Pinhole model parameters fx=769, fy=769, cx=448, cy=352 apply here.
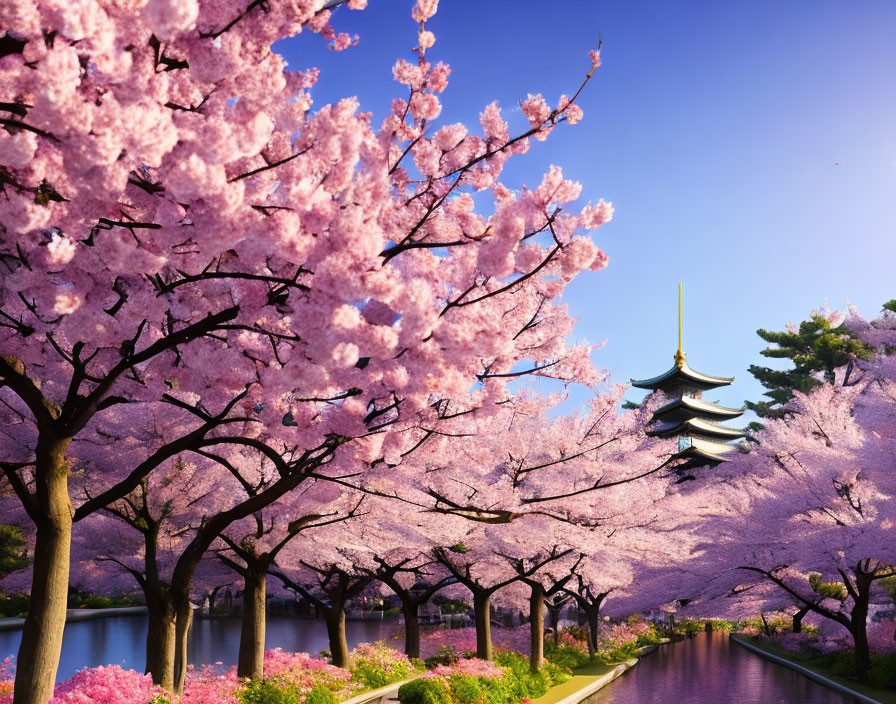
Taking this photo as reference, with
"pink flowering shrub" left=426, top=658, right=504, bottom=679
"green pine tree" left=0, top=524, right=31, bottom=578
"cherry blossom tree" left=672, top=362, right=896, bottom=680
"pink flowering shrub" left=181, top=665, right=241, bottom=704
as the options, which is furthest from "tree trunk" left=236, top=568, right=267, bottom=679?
"green pine tree" left=0, top=524, right=31, bottom=578

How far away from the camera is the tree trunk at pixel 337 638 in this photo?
19672 millimetres

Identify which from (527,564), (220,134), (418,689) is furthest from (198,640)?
(220,134)

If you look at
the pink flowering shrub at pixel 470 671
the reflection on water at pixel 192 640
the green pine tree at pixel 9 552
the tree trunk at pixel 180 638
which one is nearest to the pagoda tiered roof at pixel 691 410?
the reflection on water at pixel 192 640

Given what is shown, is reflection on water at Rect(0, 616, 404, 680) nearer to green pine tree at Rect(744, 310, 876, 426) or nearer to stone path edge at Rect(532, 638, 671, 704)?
stone path edge at Rect(532, 638, 671, 704)

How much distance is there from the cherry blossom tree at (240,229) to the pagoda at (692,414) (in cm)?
5336

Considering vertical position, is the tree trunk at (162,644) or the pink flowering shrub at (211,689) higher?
the tree trunk at (162,644)

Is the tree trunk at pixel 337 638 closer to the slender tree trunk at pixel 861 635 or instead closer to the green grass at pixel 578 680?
the green grass at pixel 578 680

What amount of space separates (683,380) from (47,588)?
5945 cm

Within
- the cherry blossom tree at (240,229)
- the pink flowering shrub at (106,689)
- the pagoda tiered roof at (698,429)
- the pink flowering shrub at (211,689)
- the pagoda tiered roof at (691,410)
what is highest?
the pagoda tiered roof at (691,410)

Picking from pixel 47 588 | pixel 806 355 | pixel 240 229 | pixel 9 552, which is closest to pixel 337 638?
pixel 47 588

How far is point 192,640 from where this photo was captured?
112 ft

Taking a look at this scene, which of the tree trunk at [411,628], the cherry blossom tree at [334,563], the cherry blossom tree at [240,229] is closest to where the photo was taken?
the cherry blossom tree at [240,229]

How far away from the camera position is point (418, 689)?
1433cm

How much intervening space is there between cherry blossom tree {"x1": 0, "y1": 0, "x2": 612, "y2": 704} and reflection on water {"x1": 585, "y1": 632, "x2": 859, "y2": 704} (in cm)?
1427
